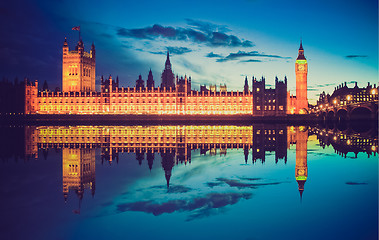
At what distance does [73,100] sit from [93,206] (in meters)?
105

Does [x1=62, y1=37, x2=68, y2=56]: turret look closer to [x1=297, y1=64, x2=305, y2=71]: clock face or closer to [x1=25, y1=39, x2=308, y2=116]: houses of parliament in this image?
[x1=25, y1=39, x2=308, y2=116]: houses of parliament

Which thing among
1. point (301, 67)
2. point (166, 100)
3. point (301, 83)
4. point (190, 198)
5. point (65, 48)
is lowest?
point (190, 198)

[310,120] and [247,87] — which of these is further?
[247,87]

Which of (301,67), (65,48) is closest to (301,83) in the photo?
(301,67)

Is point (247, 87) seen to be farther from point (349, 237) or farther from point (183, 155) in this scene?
point (349, 237)

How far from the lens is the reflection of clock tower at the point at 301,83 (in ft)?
383

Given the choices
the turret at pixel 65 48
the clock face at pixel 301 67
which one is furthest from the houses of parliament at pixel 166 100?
the turret at pixel 65 48

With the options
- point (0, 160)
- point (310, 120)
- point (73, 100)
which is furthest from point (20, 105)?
point (0, 160)

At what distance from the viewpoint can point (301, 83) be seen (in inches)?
4631

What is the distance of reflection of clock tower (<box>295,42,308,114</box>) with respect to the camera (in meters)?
117

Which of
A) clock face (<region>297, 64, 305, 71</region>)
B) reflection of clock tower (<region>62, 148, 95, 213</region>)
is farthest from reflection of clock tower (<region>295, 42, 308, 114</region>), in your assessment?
reflection of clock tower (<region>62, 148, 95, 213</region>)

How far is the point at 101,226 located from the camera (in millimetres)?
9719

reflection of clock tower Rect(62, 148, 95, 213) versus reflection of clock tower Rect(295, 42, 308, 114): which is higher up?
reflection of clock tower Rect(295, 42, 308, 114)

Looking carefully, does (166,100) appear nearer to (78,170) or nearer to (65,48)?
(65,48)
